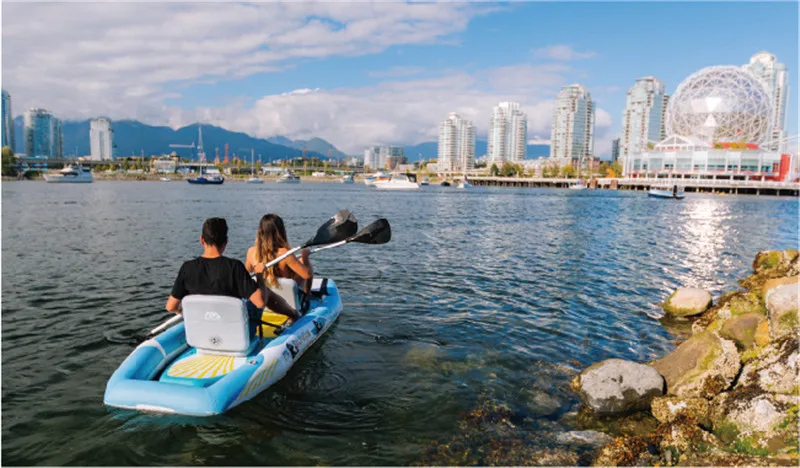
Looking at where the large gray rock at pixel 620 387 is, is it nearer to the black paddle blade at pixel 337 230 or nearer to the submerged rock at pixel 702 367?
the submerged rock at pixel 702 367

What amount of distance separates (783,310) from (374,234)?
290 inches

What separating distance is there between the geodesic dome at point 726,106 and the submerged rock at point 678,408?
495 ft

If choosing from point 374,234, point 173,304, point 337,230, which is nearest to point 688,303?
point 374,234

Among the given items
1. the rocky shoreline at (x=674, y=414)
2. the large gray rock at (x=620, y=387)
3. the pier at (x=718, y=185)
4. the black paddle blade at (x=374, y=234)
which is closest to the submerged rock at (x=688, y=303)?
the rocky shoreline at (x=674, y=414)

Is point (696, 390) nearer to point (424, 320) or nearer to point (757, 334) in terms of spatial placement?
point (757, 334)

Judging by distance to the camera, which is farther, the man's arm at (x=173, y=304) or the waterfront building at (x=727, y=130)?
the waterfront building at (x=727, y=130)

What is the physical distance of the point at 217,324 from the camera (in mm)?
7137

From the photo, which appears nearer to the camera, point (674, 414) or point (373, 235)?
point (674, 414)

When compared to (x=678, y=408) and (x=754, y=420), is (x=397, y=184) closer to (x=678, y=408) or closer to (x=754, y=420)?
(x=678, y=408)

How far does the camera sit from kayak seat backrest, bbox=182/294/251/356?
22.5 ft

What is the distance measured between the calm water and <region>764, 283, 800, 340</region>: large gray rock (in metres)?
2.49

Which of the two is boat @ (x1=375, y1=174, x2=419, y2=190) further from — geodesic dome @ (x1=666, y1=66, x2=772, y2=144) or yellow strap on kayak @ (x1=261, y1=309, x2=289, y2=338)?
yellow strap on kayak @ (x1=261, y1=309, x2=289, y2=338)

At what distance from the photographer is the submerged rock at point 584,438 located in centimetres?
656

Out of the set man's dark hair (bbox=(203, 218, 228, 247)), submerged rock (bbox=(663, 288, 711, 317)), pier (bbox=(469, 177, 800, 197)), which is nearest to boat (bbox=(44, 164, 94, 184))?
man's dark hair (bbox=(203, 218, 228, 247))
